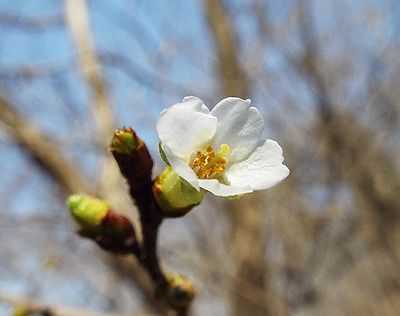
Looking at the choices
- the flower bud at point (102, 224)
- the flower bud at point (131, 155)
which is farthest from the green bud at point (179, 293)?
the flower bud at point (131, 155)

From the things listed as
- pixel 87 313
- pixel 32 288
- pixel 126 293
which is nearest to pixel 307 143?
pixel 126 293

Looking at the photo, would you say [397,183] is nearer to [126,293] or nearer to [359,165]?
[359,165]

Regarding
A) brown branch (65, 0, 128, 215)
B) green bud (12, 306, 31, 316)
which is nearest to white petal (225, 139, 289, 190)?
green bud (12, 306, 31, 316)

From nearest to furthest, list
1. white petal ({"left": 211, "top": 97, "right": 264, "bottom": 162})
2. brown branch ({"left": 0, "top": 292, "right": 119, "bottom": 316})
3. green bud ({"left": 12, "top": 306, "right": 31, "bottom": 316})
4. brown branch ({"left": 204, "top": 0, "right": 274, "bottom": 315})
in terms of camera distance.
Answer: white petal ({"left": 211, "top": 97, "right": 264, "bottom": 162}), brown branch ({"left": 0, "top": 292, "right": 119, "bottom": 316}), green bud ({"left": 12, "top": 306, "right": 31, "bottom": 316}), brown branch ({"left": 204, "top": 0, "right": 274, "bottom": 315})

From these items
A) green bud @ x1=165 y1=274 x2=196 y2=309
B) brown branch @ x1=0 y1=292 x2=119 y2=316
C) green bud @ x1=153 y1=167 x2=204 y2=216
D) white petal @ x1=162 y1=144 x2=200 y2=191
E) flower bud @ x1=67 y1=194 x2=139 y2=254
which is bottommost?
brown branch @ x1=0 y1=292 x2=119 y2=316

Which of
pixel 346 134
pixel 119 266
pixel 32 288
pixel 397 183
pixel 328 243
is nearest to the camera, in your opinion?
pixel 32 288

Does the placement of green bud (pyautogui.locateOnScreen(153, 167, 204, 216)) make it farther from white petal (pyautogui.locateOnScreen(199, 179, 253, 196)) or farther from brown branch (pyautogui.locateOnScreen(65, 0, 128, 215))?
brown branch (pyautogui.locateOnScreen(65, 0, 128, 215))
